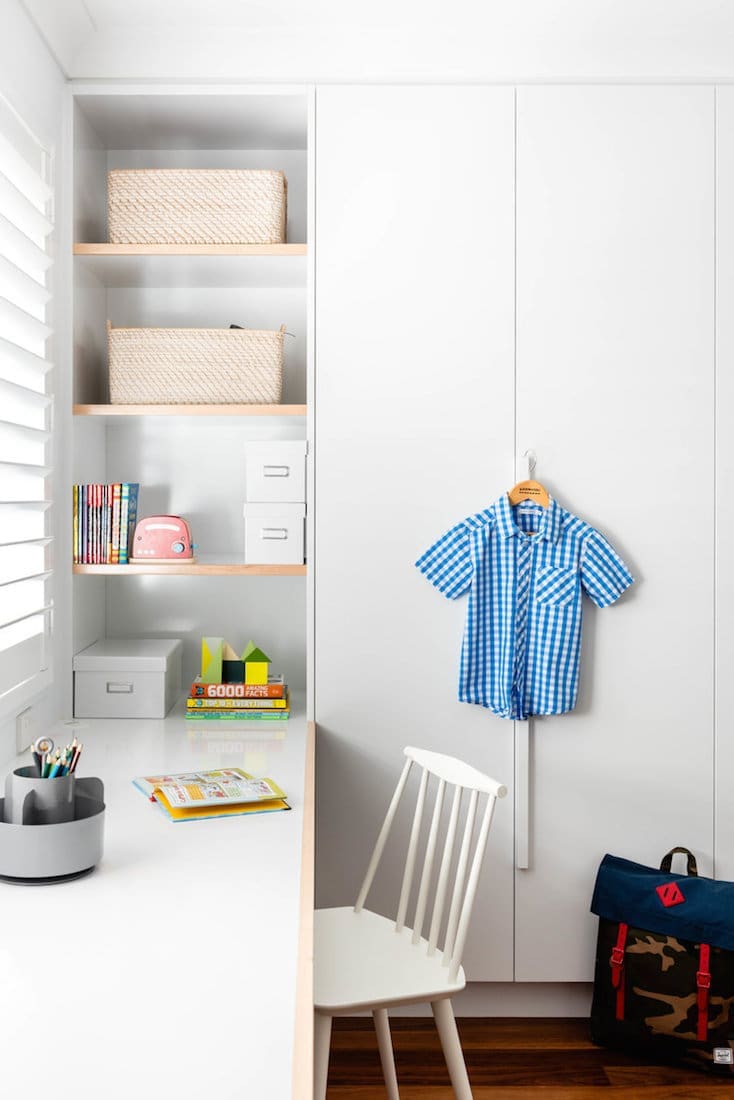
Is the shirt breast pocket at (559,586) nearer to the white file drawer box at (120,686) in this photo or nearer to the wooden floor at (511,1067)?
the white file drawer box at (120,686)

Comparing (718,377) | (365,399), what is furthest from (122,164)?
(718,377)

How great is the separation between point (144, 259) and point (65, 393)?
406 mm

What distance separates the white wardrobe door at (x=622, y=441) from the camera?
7.77 feet

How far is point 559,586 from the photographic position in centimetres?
235

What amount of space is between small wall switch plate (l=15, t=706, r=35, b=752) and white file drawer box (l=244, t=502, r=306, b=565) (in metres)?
0.65

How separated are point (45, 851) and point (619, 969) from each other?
62.0 inches

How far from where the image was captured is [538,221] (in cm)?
238

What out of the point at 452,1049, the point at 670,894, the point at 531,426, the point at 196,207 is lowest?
the point at 452,1049

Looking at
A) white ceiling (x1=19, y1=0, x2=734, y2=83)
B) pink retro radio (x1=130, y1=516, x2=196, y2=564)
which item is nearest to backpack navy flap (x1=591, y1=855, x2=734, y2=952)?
pink retro radio (x1=130, y1=516, x2=196, y2=564)

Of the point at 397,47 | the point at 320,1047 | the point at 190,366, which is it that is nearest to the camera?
the point at 320,1047

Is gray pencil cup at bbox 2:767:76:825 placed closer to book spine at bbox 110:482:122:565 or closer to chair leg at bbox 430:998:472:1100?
chair leg at bbox 430:998:472:1100

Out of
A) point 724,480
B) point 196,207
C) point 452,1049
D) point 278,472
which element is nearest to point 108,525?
point 278,472

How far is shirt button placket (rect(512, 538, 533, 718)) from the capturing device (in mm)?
2367

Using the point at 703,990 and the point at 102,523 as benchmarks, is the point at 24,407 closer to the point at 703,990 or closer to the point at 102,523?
the point at 102,523
